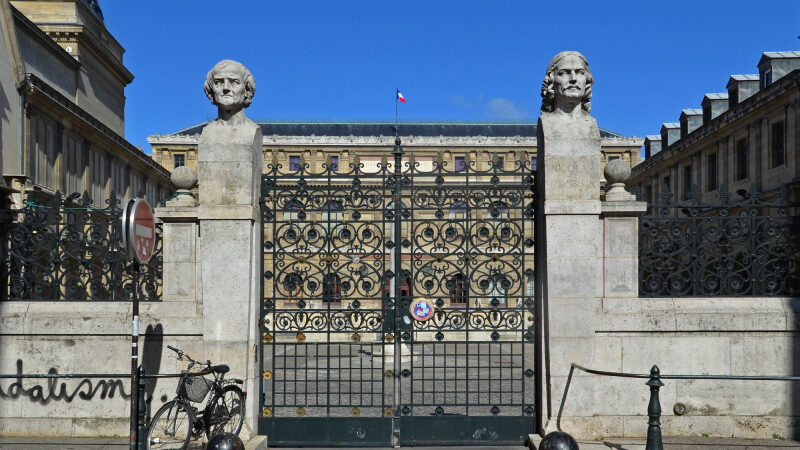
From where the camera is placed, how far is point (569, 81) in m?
9.79

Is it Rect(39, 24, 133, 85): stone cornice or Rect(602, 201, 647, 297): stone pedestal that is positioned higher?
Rect(39, 24, 133, 85): stone cornice

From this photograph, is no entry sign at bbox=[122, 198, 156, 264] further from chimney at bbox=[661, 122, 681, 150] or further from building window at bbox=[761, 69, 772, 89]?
chimney at bbox=[661, 122, 681, 150]

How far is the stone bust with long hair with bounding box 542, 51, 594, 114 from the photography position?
9.77 meters

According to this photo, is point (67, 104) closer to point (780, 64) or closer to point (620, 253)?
point (620, 253)

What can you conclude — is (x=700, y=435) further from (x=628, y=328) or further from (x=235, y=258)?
(x=235, y=258)

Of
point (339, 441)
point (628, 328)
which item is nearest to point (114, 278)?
point (339, 441)

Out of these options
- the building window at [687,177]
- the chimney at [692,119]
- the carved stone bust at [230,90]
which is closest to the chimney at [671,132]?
the chimney at [692,119]

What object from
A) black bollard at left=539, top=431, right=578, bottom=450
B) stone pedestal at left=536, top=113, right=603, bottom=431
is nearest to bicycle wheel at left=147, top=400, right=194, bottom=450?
black bollard at left=539, top=431, right=578, bottom=450

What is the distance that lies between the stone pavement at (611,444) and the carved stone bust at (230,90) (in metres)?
4.16

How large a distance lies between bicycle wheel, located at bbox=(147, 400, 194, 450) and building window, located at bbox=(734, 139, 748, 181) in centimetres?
3842

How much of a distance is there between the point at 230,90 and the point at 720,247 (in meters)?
6.68

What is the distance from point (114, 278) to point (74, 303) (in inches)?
24.4

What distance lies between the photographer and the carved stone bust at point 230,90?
9891 millimetres

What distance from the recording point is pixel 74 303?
10.2 meters
